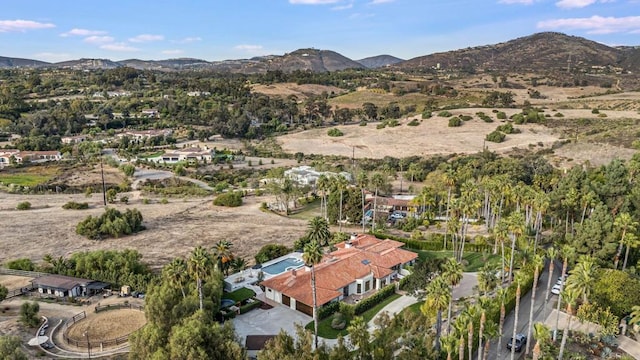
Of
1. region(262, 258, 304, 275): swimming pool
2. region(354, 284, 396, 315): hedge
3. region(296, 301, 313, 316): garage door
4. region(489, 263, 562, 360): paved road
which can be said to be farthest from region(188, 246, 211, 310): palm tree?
region(489, 263, 562, 360): paved road

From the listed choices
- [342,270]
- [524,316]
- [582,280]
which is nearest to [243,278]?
[342,270]

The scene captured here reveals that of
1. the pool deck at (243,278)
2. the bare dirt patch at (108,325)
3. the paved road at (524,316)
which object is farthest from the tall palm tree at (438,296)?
the bare dirt patch at (108,325)

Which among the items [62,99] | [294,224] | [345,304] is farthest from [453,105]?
[62,99]

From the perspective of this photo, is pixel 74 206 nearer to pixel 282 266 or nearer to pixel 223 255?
pixel 223 255

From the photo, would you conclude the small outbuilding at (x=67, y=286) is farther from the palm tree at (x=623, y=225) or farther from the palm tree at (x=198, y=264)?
the palm tree at (x=623, y=225)

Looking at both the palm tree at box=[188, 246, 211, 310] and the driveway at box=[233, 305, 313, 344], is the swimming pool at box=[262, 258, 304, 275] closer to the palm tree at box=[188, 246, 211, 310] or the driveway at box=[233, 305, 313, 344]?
the driveway at box=[233, 305, 313, 344]
